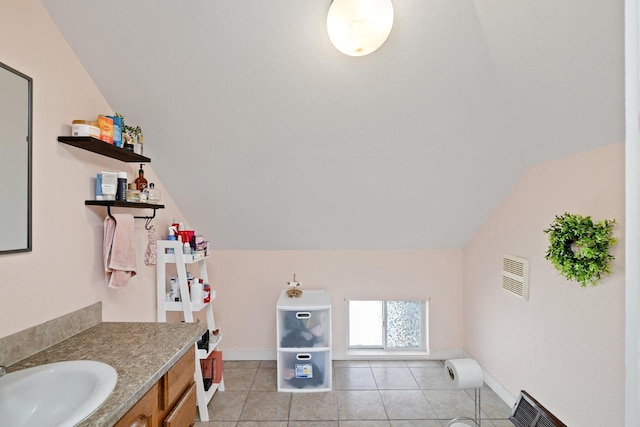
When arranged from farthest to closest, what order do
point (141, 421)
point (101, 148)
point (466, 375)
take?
point (466, 375) < point (101, 148) < point (141, 421)

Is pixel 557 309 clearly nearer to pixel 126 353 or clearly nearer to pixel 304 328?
pixel 304 328

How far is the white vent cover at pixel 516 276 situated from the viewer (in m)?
1.99

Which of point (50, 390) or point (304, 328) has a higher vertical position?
point (50, 390)

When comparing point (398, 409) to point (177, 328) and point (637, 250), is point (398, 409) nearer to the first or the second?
point (177, 328)

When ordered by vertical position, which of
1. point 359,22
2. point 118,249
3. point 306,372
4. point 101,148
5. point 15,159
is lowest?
point 306,372

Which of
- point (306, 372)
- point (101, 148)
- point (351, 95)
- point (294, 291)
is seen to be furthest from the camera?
point (294, 291)

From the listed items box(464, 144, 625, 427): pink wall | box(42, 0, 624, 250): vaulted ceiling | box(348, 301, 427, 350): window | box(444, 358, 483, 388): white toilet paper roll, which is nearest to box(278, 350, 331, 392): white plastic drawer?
box(348, 301, 427, 350): window

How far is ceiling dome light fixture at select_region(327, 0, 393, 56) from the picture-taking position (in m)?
1.13

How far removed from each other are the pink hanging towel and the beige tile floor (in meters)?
1.30

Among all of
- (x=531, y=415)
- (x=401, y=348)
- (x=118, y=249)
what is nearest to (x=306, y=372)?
(x=401, y=348)

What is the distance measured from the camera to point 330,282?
9.60ft

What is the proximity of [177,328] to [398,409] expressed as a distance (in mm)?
1791

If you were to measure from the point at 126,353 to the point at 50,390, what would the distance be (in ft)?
0.74

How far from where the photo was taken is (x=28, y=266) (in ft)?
3.82
